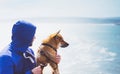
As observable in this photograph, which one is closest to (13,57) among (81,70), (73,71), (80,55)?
(73,71)

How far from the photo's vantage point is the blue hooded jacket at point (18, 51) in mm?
3326

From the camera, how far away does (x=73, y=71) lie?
47.6 metres

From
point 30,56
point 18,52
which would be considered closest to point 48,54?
point 30,56

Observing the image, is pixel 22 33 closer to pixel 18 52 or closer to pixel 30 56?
pixel 18 52

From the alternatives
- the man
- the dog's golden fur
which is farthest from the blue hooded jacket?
the dog's golden fur

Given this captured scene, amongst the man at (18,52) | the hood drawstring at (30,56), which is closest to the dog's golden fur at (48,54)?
the hood drawstring at (30,56)

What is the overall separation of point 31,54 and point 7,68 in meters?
0.52

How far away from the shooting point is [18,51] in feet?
11.4

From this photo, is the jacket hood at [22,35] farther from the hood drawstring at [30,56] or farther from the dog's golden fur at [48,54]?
the dog's golden fur at [48,54]

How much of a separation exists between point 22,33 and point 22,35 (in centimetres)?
2

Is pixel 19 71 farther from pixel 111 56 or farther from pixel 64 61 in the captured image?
pixel 111 56

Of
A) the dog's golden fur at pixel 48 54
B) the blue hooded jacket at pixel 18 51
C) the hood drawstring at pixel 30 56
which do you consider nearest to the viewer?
the blue hooded jacket at pixel 18 51

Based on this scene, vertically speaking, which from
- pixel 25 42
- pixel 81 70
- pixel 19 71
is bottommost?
pixel 81 70

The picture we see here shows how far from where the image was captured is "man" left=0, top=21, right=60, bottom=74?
3328 mm
